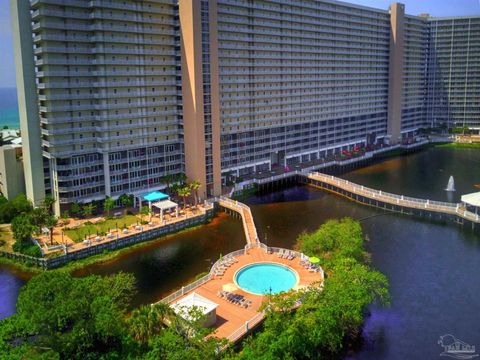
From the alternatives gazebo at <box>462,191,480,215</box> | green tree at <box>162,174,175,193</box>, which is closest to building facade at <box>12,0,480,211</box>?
green tree at <box>162,174,175,193</box>

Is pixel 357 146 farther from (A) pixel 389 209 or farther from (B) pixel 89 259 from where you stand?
(B) pixel 89 259

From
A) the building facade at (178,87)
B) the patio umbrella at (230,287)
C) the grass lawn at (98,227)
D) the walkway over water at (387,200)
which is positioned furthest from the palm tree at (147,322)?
the walkway over water at (387,200)

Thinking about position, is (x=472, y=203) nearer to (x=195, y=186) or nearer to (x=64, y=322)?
(x=195, y=186)

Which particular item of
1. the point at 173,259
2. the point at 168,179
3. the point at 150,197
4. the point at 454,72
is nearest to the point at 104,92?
the point at 168,179

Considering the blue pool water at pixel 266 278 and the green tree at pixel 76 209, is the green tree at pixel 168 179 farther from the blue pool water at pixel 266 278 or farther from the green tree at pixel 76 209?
the blue pool water at pixel 266 278

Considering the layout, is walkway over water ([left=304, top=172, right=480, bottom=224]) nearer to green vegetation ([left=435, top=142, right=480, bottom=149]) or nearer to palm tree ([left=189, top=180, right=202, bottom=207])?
palm tree ([left=189, top=180, right=202, bottom=207])

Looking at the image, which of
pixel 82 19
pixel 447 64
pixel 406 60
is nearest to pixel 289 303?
pixel 82 19

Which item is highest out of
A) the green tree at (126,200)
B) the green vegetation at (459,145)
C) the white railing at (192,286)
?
the green vegetation at (459,145)
